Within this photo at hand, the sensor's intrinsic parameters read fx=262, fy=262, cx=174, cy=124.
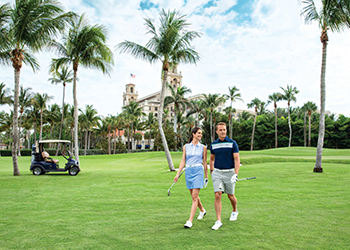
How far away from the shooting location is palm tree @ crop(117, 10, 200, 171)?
18.1 metres

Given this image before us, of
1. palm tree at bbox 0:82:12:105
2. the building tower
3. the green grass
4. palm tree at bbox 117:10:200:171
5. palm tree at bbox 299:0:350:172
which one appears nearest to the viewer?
the green grass

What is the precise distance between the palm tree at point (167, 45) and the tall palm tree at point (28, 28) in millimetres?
4548

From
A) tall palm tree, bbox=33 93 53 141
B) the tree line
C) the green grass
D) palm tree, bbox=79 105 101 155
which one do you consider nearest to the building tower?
palm tree, bbox=79 105 101 155

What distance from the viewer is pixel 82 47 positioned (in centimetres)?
1869

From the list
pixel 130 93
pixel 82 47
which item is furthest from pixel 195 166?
pixel 130 93

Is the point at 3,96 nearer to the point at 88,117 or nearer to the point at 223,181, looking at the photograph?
the point at 88,117

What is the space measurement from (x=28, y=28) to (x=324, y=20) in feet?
55.9

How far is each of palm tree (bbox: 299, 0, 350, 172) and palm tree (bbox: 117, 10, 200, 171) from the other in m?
7.17

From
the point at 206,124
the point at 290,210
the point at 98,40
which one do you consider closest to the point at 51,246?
the point at 290,210

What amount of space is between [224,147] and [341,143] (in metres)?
61.7

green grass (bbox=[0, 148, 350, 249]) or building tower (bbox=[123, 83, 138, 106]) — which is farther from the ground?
building tower (bbox=[123, 83, 138, 106])

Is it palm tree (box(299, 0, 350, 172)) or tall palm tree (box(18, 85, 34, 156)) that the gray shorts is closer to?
palm tree (box(299, 0, 350, 172))

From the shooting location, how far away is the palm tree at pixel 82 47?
18109mm

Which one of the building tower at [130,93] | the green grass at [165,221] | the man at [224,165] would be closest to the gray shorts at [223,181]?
the man at [224,165]
